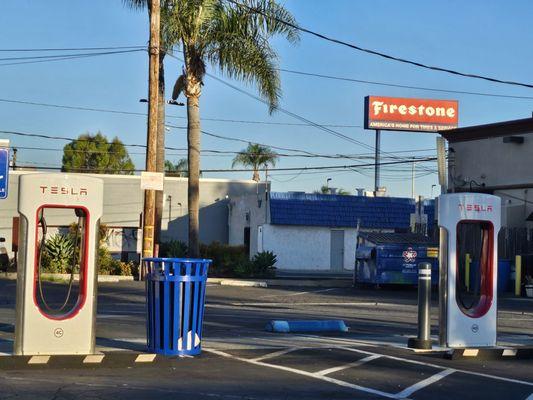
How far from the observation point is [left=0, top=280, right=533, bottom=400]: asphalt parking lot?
352 inches

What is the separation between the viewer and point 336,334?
14133 millimetres

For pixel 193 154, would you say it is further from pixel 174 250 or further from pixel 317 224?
pixel 317 224

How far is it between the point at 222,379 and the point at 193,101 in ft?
66.6

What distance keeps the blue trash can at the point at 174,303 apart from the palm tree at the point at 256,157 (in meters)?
59.3

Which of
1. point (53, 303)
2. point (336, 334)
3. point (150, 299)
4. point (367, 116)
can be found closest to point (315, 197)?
point (367, 116)

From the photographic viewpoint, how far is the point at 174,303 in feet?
35.3

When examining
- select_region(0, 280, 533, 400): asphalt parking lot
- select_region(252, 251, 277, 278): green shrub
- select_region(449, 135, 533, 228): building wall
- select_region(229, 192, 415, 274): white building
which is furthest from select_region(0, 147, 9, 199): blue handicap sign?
select_region(229, 192, 415, 274): white building

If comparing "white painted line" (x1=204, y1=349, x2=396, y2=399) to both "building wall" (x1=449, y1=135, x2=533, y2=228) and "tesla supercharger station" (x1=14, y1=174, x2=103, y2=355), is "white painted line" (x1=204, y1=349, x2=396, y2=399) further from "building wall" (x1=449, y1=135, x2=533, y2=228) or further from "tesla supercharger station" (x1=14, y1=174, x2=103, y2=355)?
"building wall" (x1=449, y1=135, x2=533, y2=228)

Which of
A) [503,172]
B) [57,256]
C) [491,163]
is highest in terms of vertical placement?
[491,163]

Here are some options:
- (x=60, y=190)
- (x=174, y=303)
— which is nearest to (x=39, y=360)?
(x=174, y=303)

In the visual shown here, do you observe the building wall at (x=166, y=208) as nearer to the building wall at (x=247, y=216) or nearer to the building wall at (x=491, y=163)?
the building wall at (x=247, y=216)

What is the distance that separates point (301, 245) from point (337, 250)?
Answer: 214 cm

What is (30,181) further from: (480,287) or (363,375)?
(480,287)

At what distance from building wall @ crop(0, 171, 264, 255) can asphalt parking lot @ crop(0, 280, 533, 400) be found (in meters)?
32.4
